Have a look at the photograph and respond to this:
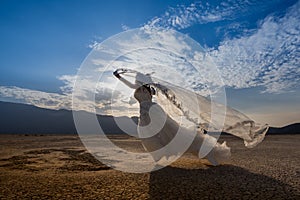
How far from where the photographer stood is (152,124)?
8188 mm

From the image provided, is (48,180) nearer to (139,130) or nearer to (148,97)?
(139,130)

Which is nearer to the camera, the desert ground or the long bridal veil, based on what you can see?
the desert ground

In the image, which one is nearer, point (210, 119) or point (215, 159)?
point (210, 119)

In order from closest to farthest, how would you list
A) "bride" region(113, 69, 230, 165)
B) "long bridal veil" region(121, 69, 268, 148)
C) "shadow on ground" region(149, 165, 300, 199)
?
"shadow on ground" region(149, 165, 300, 199) → "long bridal veil" region(121, 69, 268, 148) → "bride" region(113, 69, 230, 165)

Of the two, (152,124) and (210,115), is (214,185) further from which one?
(152,124)

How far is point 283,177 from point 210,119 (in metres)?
3.00

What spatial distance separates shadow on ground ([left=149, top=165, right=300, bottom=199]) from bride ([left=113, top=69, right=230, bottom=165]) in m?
0.82

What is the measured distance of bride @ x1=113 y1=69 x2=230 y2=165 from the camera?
813 centimetres

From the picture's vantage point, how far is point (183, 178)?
702cm

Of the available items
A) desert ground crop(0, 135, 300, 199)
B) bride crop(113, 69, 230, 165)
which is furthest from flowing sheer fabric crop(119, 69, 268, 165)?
desert ground crop(0, 135, 300, 199)

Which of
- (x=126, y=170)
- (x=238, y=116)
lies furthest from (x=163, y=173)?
(x=238, y=116)

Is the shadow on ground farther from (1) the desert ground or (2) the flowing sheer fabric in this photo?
(2) the flowing sheer fabric

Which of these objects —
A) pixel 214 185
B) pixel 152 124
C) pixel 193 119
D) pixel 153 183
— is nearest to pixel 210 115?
pixel 193 119

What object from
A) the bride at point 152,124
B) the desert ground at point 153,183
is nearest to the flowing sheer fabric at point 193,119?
the bride at point 152,124
